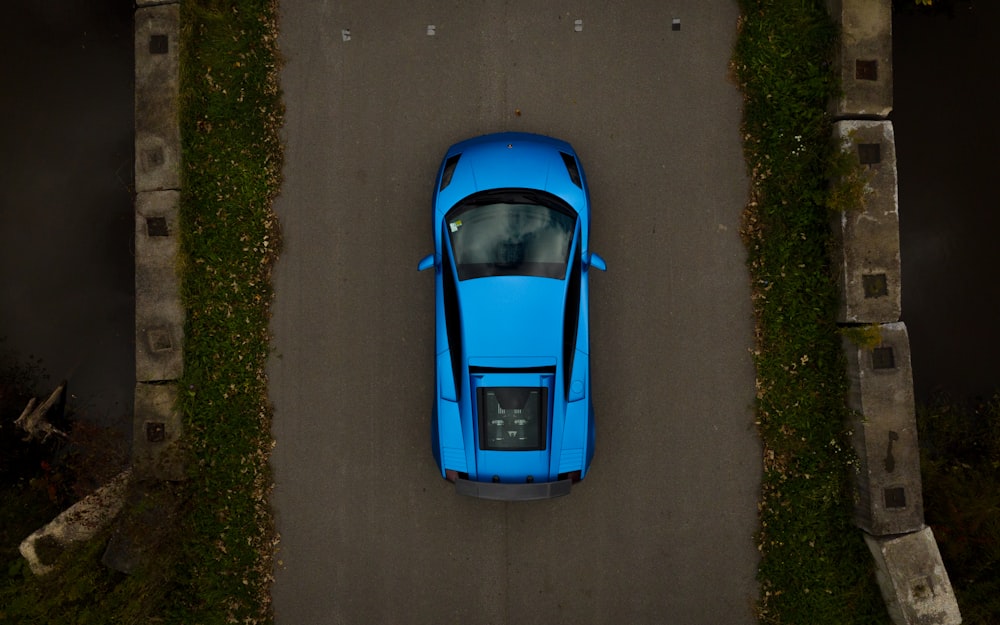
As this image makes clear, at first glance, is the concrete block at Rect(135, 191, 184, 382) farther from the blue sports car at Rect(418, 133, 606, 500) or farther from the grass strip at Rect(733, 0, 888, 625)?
the grass strip at Rect(733, 0, 888, 625)

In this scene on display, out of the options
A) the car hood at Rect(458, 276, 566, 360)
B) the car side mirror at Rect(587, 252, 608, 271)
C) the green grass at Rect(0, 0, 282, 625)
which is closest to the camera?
the car hood at Rect(458, 276, 566, 360)

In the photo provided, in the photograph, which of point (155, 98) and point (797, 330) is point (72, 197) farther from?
point (797, 330)

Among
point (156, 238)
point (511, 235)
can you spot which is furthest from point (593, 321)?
point (156, 238)

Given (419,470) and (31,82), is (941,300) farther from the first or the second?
(31,82)

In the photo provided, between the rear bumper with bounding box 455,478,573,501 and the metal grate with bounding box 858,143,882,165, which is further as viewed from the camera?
the metal grate with bounding box 858,143,882,165

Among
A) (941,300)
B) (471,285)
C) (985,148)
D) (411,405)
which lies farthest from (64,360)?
(985,148)

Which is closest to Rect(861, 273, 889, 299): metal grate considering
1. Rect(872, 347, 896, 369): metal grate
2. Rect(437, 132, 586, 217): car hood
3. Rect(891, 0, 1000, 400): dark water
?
Rect(872, 347, 896, 369): metal grate
